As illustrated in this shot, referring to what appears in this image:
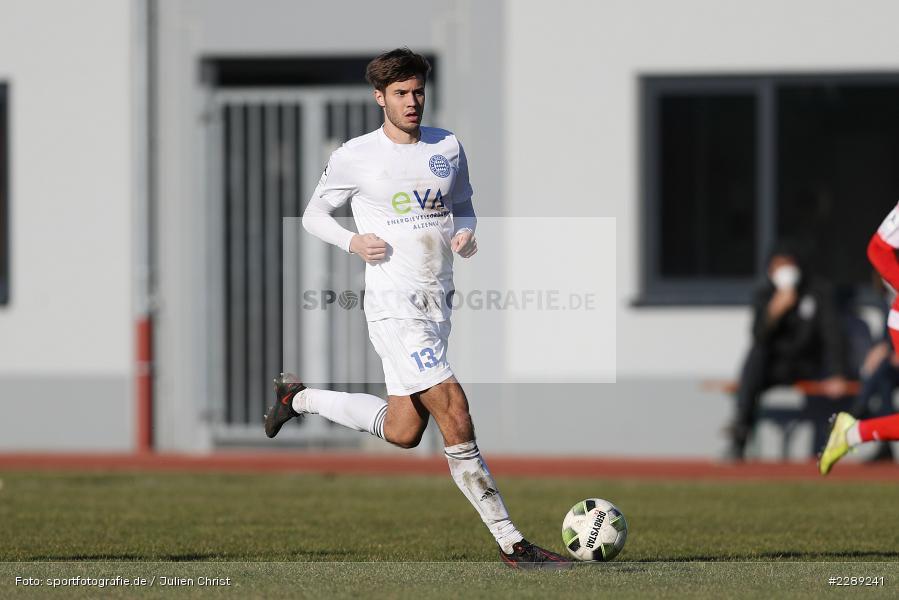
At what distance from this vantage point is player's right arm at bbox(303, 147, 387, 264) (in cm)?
744

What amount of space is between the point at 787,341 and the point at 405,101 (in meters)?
7.01

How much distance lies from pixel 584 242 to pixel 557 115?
105cm

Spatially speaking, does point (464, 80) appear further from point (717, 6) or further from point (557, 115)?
point (717, 6)

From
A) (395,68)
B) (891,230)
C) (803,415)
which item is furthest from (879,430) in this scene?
(803,415)

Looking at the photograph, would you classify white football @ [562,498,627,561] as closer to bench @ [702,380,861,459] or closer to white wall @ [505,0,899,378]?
bench @ [702,380,861,459]

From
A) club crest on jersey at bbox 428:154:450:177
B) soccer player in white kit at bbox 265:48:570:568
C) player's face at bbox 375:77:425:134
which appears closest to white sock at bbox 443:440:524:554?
soccer player in white kit at bbox 265:48:570:568

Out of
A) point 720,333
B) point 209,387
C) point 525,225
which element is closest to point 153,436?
point 209,387

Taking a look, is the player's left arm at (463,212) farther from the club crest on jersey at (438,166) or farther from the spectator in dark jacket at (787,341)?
the spectator in dark jacket at (787,341)

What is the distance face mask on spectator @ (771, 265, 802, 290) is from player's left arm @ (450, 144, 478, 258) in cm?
647

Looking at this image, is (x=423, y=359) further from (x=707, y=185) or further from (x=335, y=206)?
(x=707, y=185)

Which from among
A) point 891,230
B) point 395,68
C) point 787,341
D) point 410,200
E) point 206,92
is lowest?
point 787,341

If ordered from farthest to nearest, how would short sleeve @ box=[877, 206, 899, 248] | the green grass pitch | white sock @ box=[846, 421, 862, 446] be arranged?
1. white sock @ box=[846, 421, 862, 446]
2. short sleeve @ box=[877, 206, 899, 248]
3. the green grass pitch

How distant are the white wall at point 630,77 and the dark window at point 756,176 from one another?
16 centimetres

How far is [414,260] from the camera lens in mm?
7477
